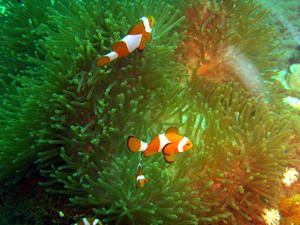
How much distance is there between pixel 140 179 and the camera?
6.52 ft

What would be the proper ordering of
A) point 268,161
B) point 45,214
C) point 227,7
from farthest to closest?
1. point 227,7
2. point 45,214
3. point 268,161

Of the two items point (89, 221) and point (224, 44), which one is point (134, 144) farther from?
point (224, 44)

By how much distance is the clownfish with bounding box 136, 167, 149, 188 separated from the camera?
199 cm

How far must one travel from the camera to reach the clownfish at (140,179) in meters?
1.99

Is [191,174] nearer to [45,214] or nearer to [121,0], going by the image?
[45,214]

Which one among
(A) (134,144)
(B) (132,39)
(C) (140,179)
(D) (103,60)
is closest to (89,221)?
(C) (140,179)

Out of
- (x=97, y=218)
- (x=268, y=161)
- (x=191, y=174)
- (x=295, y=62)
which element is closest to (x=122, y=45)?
(x=191, y=174)

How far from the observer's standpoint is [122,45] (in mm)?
2139

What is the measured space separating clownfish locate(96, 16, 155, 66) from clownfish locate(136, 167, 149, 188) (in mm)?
754

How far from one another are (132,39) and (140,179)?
903mm

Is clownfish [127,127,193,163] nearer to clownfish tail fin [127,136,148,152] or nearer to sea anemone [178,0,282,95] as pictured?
clownfish tail fin [127,136,148,152]

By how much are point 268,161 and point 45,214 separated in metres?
1.67

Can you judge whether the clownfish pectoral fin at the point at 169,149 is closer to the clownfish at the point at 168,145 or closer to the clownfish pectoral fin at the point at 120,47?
the clownfish at the point at 168,145

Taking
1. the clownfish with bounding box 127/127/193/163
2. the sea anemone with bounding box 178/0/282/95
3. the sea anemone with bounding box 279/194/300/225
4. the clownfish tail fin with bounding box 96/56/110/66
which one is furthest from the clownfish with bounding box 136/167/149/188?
the sea anemone with bounding box 279/194/300/225
